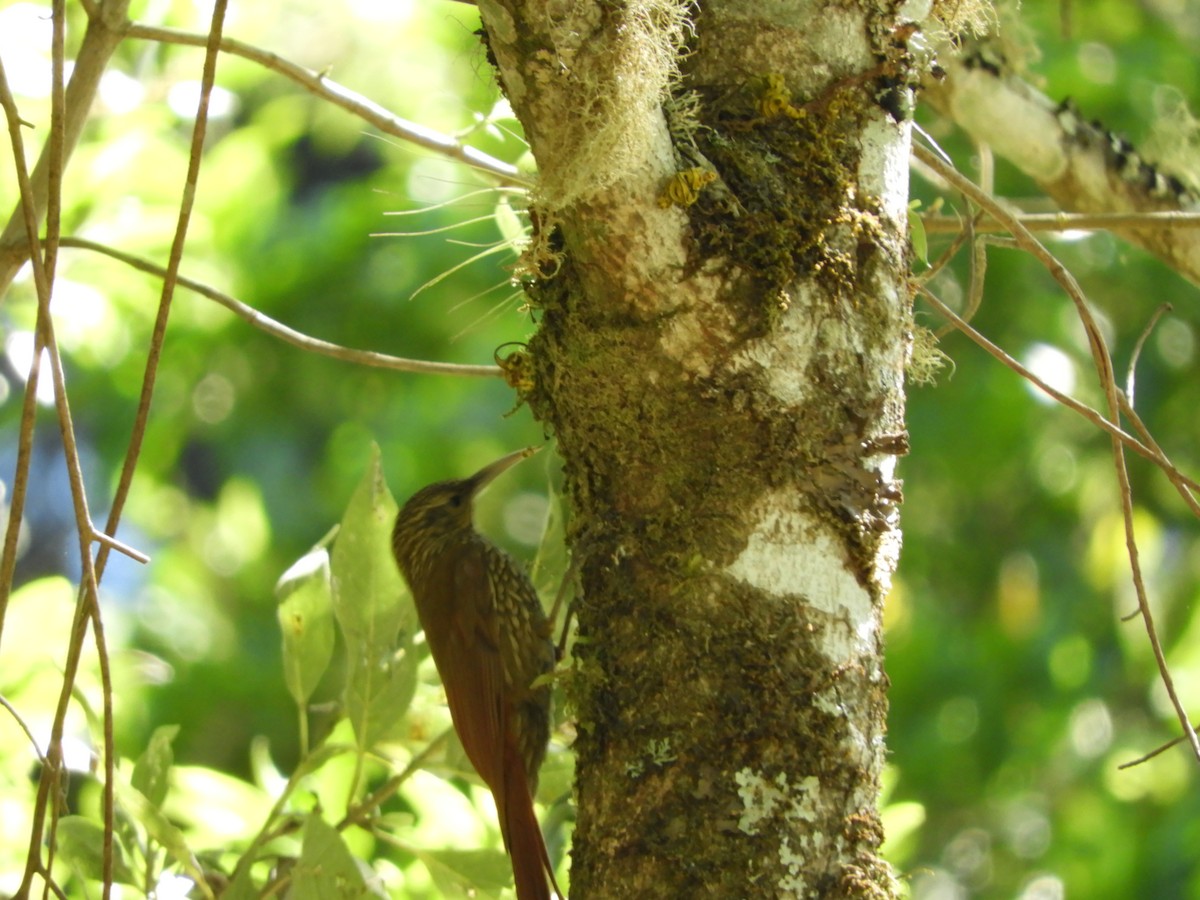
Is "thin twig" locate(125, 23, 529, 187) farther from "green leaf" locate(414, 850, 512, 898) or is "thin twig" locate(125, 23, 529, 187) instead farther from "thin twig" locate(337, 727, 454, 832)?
"green leaf" locate(414, 850, 512, 898)

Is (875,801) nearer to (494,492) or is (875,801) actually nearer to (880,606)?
(880,606)

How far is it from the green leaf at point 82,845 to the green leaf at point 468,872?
52 cm

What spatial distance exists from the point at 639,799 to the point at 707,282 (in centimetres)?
60

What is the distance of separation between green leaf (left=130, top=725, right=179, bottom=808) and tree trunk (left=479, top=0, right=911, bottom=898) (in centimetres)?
102

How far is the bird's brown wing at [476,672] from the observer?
2.59 metres

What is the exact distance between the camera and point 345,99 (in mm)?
2090

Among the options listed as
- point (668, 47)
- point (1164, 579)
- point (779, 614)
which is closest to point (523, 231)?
point (668, 47)

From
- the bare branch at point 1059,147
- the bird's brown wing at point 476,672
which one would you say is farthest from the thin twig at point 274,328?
the bare branch at point 1059,147

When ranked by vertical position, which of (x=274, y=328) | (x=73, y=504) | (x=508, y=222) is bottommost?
(x=73, y=504)

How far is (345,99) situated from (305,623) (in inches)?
35.3

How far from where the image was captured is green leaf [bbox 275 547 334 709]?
7.54 ft

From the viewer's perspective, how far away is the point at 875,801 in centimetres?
151

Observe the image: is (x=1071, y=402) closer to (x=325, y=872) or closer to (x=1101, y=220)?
(x=1101, y=220)

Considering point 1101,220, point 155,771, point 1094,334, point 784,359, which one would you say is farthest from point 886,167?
point 155,771
